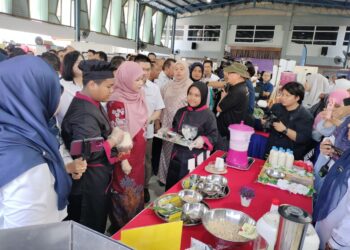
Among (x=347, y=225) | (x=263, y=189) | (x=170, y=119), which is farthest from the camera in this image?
(x=170, y=119)

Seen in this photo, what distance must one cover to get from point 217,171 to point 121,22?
11.2 m

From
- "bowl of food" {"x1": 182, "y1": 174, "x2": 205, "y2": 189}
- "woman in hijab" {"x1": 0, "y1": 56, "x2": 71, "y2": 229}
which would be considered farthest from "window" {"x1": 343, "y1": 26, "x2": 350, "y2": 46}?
"woman in hijab" {"x1": 0, "y1": 56, "x2": 71, "y2": 229}

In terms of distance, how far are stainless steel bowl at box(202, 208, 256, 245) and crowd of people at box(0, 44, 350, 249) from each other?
0.36 m

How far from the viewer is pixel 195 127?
2.04 metres

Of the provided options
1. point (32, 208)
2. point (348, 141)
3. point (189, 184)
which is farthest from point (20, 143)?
point (348, 141)

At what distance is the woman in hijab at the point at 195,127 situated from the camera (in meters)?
2.01

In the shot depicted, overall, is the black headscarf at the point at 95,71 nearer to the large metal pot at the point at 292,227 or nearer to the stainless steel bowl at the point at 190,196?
the stainless steel bowl at the point at 190,196

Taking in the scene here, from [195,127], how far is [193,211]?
38.3 inches

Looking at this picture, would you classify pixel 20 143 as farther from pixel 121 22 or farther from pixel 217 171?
pixel 121 22

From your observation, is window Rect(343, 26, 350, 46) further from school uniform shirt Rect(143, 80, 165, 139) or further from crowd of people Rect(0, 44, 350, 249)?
school uniform shirt Rect(143, 80, 165, 139)

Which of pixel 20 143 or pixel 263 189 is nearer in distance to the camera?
pixel 20 143

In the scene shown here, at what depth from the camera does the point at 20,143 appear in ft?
2.53

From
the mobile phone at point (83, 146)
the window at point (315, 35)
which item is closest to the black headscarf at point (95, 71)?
the mobile phone at point (83, 146)

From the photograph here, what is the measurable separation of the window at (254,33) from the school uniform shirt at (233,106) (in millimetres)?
12299
